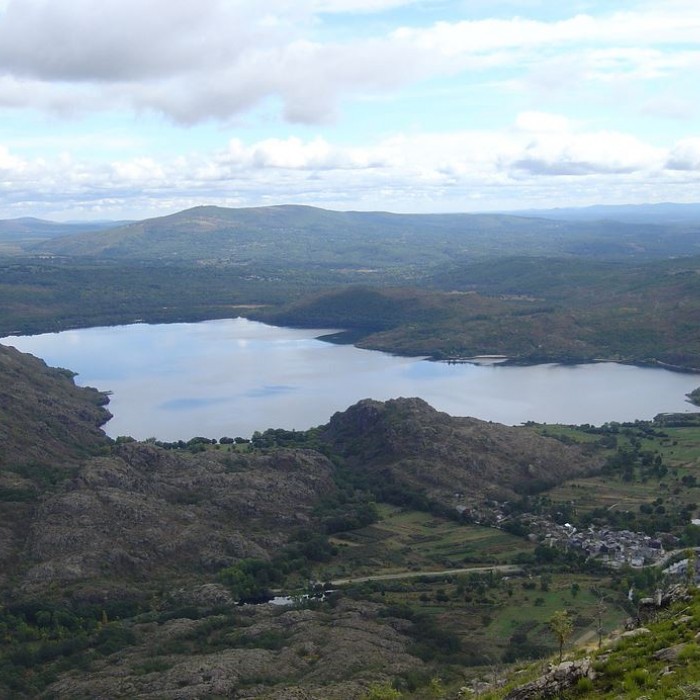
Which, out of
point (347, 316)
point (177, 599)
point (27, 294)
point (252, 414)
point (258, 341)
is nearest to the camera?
point (177, 599)

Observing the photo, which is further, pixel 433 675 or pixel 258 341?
pixel 258 341

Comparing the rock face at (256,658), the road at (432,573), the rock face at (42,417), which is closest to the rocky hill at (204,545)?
the rock face at (256,658)

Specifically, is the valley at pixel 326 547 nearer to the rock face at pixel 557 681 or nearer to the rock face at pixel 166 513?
the rock face at pixel 166 513

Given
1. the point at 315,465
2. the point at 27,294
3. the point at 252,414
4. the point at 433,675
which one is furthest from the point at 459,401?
the point at 27,294

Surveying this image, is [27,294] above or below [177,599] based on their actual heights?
above

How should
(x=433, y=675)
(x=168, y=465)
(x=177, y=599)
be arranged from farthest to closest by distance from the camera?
(x=168, y=465)
(x=177, y=599)
(x=433, y=675)

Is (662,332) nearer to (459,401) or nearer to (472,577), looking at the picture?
(459,401)

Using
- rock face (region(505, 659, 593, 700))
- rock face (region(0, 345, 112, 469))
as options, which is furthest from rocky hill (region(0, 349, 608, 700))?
rock face (region(505, 659, 593, 700))
